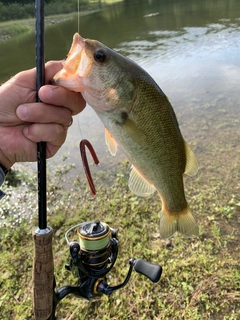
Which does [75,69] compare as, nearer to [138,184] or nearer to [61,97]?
[61,97]

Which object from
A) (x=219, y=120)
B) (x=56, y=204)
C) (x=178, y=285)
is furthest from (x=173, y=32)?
(x=178, y=285)

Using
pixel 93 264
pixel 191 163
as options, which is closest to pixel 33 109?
pixel 191 163

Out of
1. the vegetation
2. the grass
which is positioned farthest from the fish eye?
the vegetation

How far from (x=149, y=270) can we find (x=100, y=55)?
1442 millimetres

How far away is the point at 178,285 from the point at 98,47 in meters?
2.34

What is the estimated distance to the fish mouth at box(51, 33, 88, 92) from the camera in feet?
4.62

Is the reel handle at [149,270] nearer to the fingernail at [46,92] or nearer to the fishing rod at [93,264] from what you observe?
the fishing rod at [93,264]

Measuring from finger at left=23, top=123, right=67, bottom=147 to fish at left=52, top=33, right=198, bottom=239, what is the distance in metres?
0.25

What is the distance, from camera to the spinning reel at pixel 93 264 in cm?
213

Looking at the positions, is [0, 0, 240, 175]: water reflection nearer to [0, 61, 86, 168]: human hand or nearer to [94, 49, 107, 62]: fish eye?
[0, 61, 86, 168]: human hand

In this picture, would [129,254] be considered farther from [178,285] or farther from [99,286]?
[99,286]

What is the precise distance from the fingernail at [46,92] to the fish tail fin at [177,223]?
96cm

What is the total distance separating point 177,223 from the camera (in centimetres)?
194

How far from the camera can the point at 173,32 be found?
15312 mm
